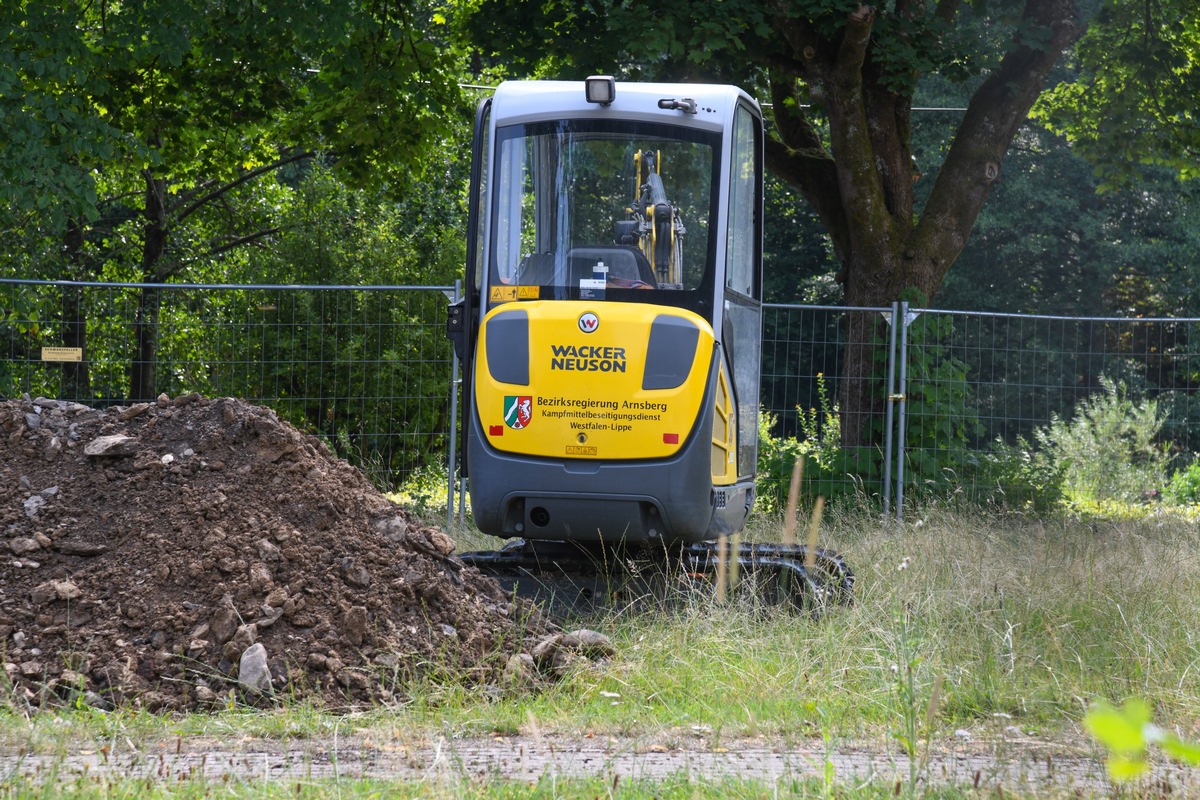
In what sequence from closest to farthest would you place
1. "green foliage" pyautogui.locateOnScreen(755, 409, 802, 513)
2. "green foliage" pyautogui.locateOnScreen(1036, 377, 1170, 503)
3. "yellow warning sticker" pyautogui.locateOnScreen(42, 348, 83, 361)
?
"yellow warning sticker" pyautogui.locateOnScreen(42, 348, 83, 361) < "green foliage" pyautogui.locateOnScreen(755, 409, 802, 513) < "green foliage" pyautogui.locateOnScreen(1036, 377, 1170, 503)

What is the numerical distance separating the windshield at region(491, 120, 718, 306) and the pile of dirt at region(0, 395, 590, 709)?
172 cm

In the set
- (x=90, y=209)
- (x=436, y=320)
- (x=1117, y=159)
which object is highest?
(x=1117, y=159)

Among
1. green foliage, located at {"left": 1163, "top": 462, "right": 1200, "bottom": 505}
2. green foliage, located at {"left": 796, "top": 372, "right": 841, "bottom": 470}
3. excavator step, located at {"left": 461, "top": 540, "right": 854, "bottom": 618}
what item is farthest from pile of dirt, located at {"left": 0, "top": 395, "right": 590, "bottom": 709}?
green foliage, located at {"left": 1163, "top": 462, "right": 1200, "bottom": 505}

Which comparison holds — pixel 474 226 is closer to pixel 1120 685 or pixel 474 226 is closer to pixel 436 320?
pixel 1120 685

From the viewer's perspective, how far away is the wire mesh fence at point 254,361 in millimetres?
11609

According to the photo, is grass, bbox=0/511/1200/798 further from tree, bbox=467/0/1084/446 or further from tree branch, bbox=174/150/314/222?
tree branch, bbox=174/150/314/222

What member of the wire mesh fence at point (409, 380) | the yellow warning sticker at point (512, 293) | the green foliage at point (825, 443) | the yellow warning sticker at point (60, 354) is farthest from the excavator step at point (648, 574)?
the green foliage at point (825, 443)

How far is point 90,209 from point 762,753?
8475mm

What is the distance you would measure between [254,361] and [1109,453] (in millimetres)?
11531

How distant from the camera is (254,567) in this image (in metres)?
5.91

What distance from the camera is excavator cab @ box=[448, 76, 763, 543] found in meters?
6.84

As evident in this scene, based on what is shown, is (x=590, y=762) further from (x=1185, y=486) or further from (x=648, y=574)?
(x=1185, y=486)

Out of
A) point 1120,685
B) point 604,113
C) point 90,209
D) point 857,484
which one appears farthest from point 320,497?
point 857,484

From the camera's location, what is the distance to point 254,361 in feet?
37.3
